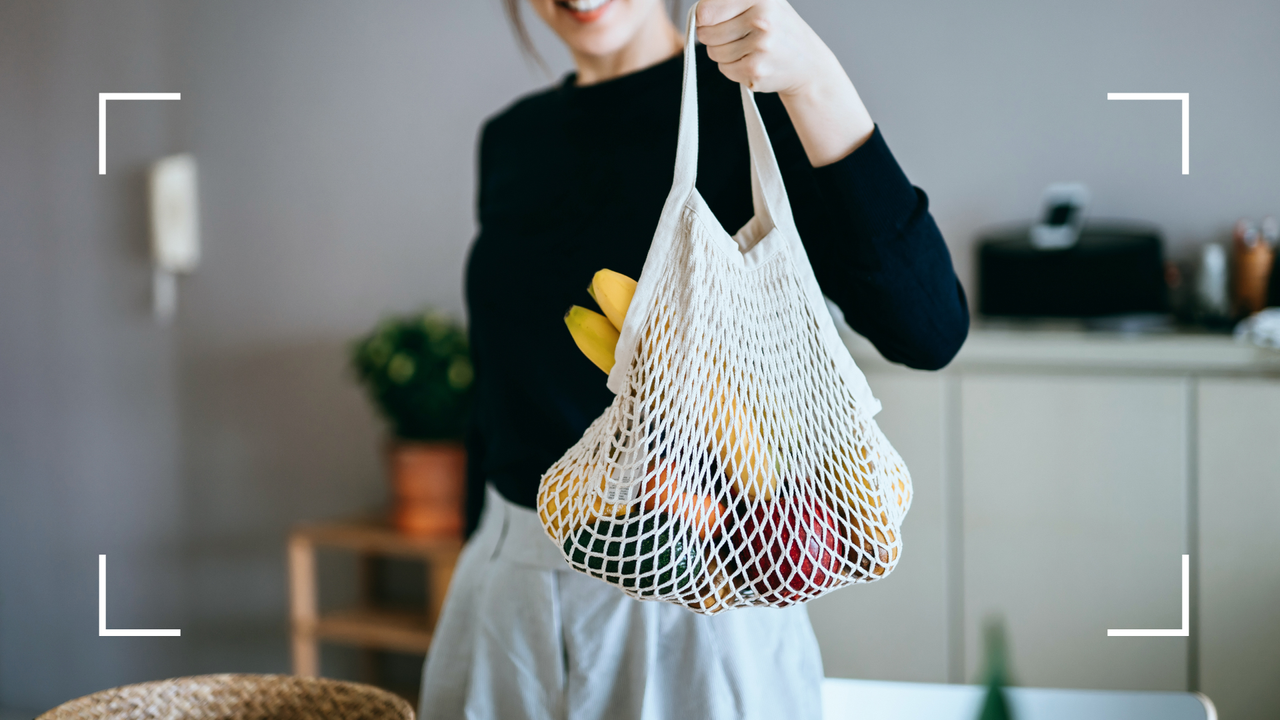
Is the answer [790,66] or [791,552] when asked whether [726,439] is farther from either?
[790,66]

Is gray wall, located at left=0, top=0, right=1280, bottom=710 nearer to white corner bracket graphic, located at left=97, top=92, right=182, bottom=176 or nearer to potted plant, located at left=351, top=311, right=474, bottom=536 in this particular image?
white corner bracket graphic, located at left=97, top=92, right=182, bottom=176

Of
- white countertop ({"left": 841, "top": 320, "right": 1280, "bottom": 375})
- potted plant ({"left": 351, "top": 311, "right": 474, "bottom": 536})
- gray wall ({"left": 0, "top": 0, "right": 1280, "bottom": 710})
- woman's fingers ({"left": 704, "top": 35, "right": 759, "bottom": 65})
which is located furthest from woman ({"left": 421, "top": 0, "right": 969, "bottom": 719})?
gray wall ({"left": 0, "top": 0, "right": 1280, "bottom": 710})

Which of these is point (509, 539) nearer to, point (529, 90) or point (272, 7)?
point (529, 90)

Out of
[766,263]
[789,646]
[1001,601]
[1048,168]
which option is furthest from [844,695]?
[1048,168]

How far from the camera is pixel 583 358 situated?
77 cm

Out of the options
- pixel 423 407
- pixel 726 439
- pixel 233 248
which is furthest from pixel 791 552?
pixel 233 248

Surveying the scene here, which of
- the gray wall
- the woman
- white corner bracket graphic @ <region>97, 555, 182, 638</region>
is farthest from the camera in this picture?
white corner bracket graphic @ <region>97, 555, 182, 638</region>

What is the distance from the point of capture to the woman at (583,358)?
671 mm

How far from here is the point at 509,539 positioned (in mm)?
837

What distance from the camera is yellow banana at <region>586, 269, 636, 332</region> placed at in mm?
543

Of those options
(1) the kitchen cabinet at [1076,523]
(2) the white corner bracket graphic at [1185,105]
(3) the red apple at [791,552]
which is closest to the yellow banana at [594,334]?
(3) the red apple at [791,552]

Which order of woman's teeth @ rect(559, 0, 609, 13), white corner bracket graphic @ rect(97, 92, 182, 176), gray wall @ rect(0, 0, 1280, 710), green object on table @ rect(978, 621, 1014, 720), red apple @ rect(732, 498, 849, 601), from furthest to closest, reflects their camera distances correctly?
white corner bracket graphic @ rect(97, 92, 182, 176) → gray wall @ rect(0, 0, 1280, 710) → woman's teeth @ rect(559, 0, 609, 13) → red apple @ rect(732, 498, 849, 601) → green object on table @ rect(978, 621, 1014, 720)

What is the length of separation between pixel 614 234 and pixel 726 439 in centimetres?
29

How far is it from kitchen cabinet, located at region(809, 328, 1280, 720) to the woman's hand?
1041mm
